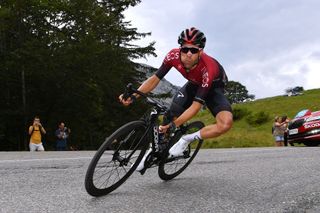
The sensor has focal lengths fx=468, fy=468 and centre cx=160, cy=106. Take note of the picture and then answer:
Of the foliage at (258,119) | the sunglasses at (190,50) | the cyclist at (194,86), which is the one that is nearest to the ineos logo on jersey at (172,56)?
the cyclist at (194,86)

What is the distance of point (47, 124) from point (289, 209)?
89.4ft

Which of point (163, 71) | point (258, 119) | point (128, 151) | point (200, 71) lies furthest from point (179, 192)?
point (258, 119)

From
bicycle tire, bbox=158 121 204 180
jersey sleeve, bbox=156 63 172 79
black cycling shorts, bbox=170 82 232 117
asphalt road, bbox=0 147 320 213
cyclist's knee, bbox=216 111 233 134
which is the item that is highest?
jersey sleeve, bbox=156 63 172 79

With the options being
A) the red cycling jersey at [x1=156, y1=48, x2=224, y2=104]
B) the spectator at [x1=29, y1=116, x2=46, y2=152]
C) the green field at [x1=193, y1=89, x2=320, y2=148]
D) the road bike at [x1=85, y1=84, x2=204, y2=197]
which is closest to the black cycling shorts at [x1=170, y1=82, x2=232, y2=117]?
the red cycling jersey at [x1=156, y1=48, x2=224, y2=104]

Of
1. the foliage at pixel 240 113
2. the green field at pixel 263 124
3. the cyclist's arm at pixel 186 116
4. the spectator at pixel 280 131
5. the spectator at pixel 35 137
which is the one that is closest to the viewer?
the cyclist's arm at pixel 186 116

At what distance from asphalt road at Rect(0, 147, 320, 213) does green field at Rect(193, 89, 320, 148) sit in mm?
31719

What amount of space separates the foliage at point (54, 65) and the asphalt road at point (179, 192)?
70.3 feet

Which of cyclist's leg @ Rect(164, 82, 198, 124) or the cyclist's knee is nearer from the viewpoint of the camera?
the cyclist's knee

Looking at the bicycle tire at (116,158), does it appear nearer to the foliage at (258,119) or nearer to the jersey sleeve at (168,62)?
the jersey sleeve at (168,62)

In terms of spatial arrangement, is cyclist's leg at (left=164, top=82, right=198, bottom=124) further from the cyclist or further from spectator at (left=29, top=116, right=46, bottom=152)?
spectator at (left=29, top=116, right=46, bottom=152)

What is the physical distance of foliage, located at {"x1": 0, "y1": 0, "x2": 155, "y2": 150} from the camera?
27.7 meters

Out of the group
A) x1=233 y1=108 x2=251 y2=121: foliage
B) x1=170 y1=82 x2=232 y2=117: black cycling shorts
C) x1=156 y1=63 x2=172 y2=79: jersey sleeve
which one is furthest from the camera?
x1=233 y1=108 x2=251 y2=121: foliage

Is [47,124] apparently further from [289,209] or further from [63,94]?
[289,209]

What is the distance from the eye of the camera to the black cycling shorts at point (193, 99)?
538cm
